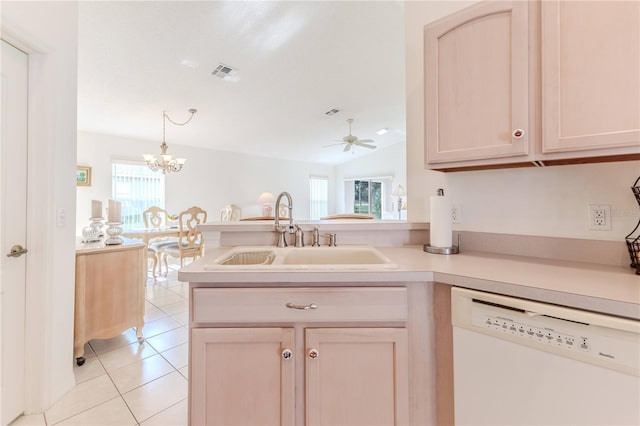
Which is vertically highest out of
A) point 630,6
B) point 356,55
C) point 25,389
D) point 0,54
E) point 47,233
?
point 356,55

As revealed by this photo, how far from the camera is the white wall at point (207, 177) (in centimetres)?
432

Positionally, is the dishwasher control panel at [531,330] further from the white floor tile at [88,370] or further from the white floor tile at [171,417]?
the white floor tile at [88,370]

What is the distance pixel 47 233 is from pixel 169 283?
8.46 ft

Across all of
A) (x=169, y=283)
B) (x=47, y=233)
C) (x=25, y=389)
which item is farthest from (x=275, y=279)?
(x=169, y=283)

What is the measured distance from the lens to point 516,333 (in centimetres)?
79

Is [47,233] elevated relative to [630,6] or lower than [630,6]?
lower

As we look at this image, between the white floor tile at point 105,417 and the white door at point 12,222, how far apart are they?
29 centimetres

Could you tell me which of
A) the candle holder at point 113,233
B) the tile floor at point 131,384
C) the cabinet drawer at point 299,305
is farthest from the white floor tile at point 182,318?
the cabinet drawer at point 299,305

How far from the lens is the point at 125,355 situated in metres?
1.97

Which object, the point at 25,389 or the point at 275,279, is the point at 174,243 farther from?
the point at 275,279

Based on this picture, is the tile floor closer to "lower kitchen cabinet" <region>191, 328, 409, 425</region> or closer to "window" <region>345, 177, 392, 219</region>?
"lower kitchen cabinet" <region>191, 328, 409, 425</region>

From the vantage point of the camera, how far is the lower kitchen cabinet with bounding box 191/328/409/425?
0.97m

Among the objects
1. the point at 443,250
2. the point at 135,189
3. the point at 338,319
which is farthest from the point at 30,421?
the point at 135,189

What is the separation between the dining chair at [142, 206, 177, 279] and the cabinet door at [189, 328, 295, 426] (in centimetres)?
344
